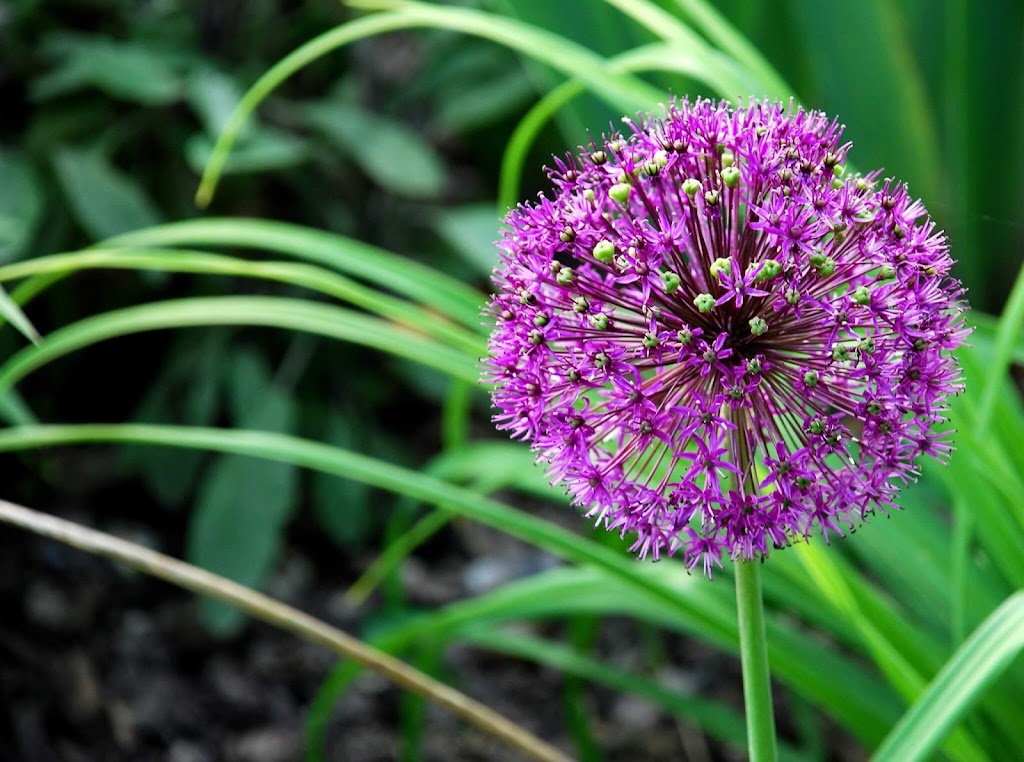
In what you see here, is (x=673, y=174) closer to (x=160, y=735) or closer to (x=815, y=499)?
(x=815, y=499)

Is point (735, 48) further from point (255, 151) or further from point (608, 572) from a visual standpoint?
point (255, 151)

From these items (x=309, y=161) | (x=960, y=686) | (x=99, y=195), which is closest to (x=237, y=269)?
(x=960, y=686)

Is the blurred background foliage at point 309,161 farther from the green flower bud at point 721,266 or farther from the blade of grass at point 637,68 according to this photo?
the green flower bud at point 721,266

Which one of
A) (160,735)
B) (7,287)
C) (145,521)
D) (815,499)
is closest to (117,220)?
(7,287)

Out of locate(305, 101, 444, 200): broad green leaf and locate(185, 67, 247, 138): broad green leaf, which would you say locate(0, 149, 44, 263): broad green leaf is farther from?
locate(305, 101, 444, 200): broad green leaf

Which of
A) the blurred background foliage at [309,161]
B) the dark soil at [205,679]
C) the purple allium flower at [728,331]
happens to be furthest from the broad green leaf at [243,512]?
the purple allium flower at [728,331]

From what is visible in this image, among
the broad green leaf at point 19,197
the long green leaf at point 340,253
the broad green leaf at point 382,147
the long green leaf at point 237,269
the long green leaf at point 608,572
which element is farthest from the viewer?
the broad green leaf at point 382,147
